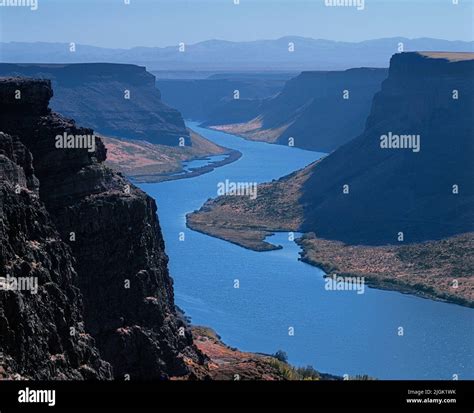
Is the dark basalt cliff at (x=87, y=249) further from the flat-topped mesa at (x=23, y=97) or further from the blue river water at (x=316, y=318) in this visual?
the blue river water at (x=316, y=318)

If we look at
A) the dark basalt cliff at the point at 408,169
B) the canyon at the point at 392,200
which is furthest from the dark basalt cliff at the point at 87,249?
the dark basalt cliff at the point at 408,169

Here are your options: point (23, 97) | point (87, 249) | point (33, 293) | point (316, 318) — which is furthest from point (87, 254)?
point (316, 318)

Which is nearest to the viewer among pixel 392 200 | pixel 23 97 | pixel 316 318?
pixel 23 97

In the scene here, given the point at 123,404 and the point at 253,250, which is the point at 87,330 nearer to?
the point at 123,404

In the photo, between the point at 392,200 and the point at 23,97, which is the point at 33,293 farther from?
the point at 392,200

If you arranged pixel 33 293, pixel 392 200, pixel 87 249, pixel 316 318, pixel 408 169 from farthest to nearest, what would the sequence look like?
pixel 408 169, pixel 392 200, pixel 316 318, pixel 87 249, pixel 33 293

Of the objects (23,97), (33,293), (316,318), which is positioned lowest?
(316,318)

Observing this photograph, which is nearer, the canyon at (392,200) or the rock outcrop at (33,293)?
the rock outcrop at (33,293)

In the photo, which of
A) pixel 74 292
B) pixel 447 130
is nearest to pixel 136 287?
pixel 74 292
